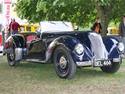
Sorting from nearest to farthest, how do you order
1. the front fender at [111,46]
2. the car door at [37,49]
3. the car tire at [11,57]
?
1. the front fender at [111,46]
2. the car door at [37,49]
3. the car tire at [11,57]

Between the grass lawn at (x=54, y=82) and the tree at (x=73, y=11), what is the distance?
9.27 meters

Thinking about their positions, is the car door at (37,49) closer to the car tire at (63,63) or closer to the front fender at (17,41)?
the front fender at (17,41)

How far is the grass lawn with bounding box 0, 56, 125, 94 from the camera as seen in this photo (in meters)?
10.2

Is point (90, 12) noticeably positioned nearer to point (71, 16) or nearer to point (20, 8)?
point (71, 16)

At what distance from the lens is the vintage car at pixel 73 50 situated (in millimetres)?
11805

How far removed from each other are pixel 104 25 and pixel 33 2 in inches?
191

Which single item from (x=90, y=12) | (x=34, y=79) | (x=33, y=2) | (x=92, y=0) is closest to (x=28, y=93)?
(x=34, y=79)

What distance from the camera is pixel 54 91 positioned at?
10109 millimetres

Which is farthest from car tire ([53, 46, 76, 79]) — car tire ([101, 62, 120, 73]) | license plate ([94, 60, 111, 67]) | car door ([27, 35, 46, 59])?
car tire ([101, 62, 120, 73])

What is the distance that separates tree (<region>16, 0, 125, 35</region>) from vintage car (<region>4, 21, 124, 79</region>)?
9.30m

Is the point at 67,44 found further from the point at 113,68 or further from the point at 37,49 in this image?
the point at 113,68

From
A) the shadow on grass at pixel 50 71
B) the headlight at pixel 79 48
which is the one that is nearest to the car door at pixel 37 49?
the shadow on grass at pixel 50 71

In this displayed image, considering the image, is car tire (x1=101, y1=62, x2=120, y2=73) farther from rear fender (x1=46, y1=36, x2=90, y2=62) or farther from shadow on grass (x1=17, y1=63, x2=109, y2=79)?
rear fender (x1=46, y1=36, x2=90, y2=62)

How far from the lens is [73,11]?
29766 millimetres
